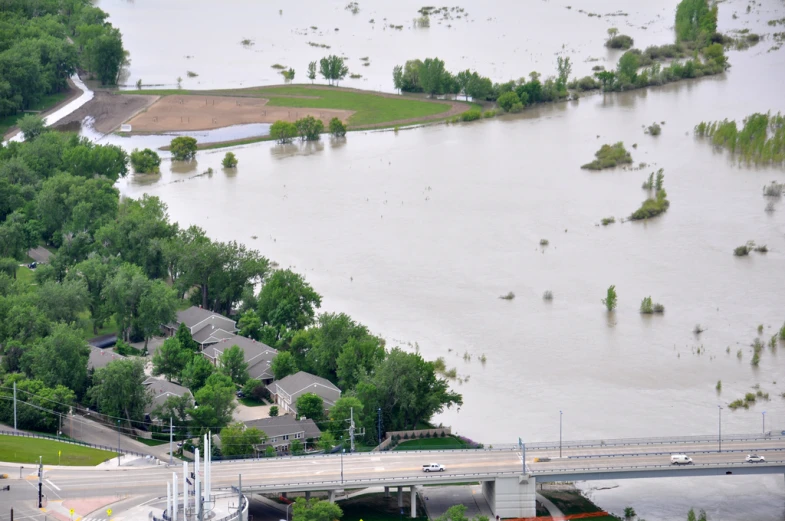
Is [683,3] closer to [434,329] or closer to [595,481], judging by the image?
[434,329]

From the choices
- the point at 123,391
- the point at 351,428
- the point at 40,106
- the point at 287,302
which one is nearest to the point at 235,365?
the point at 123,391

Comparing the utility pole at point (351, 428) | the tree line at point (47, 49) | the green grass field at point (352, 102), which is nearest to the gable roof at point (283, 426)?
the utility pole at point (351, 428)

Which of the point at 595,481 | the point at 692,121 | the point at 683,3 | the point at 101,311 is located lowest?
the point at 595,481

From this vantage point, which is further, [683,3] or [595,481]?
[683,3]

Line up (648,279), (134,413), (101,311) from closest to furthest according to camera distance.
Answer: (134,413)
(101,311)
(648,279)

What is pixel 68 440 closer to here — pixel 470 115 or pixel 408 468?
pixel 408 468

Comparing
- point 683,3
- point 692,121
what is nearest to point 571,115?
point 692,121

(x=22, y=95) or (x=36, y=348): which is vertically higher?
(x=22, y=95)
